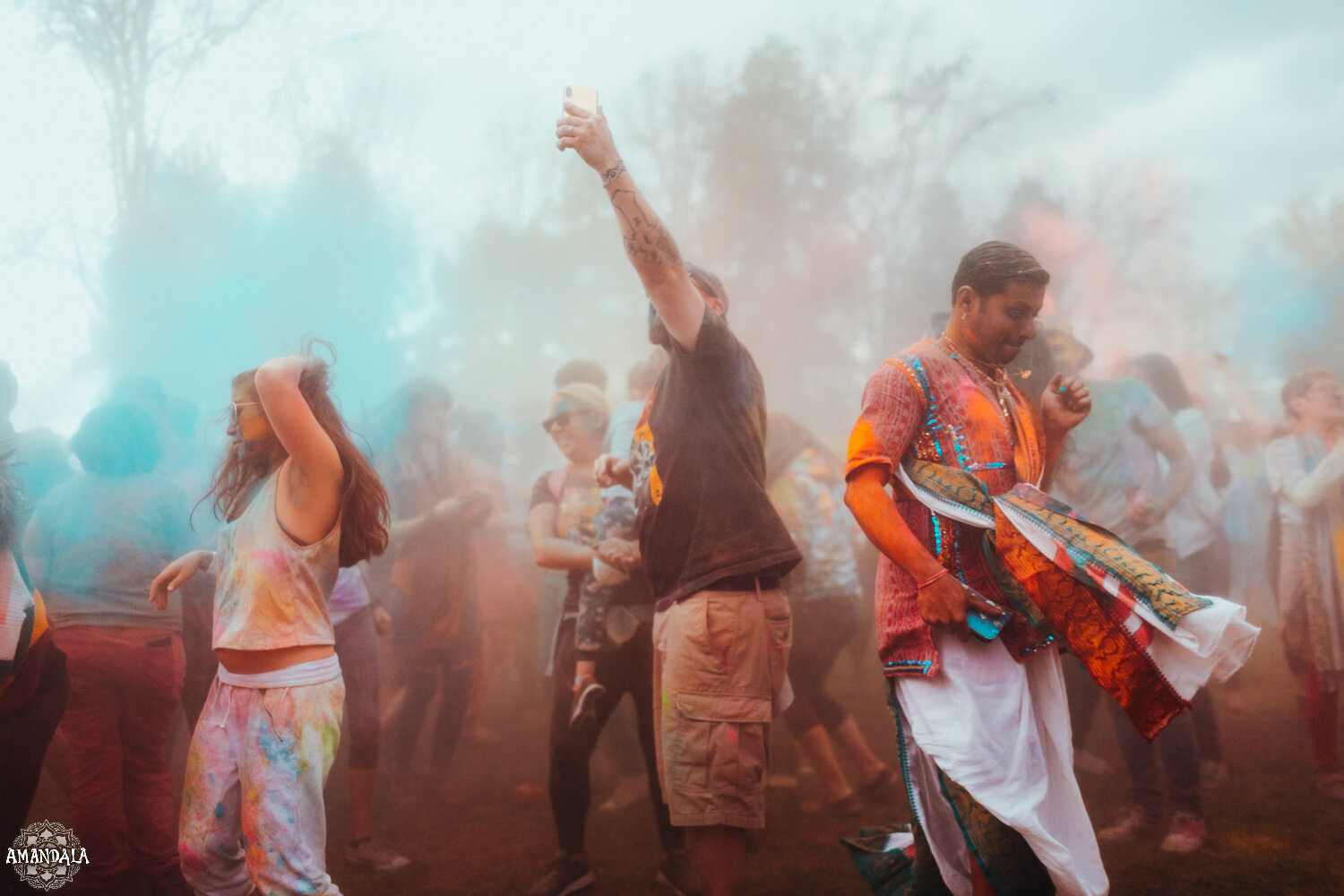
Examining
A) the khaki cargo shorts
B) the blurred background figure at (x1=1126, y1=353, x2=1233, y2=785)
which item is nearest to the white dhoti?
the khaki cargo shorts

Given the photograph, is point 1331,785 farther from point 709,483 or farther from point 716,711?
point 709,483

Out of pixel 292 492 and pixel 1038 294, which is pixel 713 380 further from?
pixel 292 492

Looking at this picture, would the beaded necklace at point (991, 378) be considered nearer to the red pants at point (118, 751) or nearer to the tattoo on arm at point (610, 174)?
the tattoo on arm at point (610, 174)

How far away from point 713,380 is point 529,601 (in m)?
2.72

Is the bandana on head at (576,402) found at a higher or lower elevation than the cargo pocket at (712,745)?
higher

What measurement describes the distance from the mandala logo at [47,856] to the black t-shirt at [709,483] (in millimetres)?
2260

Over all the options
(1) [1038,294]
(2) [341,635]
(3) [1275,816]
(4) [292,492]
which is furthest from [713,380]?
(3) [1275,816]

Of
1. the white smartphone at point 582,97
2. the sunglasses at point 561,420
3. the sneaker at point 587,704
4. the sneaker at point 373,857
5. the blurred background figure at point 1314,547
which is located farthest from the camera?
the sunglasses at point 561,420

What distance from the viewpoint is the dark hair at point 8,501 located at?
289 cm

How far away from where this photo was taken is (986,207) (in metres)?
→ 5.38

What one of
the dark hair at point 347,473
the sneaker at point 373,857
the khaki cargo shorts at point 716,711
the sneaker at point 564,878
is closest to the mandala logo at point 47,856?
the sneaker at point 373,857

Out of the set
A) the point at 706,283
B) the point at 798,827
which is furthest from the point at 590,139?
the point at 798,827

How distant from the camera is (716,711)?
243 cm

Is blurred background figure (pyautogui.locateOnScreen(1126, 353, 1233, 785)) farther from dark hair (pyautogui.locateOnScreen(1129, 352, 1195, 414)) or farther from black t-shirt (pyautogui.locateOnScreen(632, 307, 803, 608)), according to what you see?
black t-shirt (pyautogui.locateOnScreen(632, 307, 803, 608))
